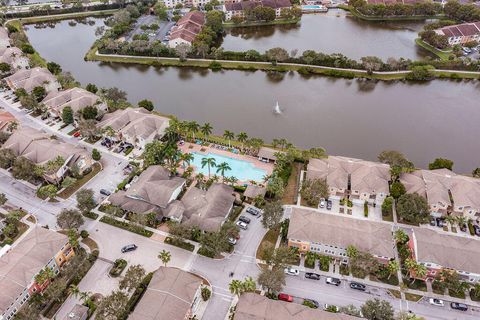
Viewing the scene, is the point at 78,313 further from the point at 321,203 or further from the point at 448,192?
the point at 448,192

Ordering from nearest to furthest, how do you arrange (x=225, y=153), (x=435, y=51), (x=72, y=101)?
1. (x=225, y=153)
2. (x=72, y=101)
3. (x=435, y=51)

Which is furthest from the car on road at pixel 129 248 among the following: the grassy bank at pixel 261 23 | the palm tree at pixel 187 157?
the grassy bank at pixel 261 23

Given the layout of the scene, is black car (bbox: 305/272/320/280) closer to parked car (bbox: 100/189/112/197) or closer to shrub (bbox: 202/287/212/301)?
shrub (bbox: 202/287/212/301)

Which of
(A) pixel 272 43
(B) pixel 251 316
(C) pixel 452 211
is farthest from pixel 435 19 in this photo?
(B) pixel 251 316

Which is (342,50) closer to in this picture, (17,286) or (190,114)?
(190,114)

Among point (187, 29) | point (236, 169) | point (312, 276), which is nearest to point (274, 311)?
point (312, 276)
